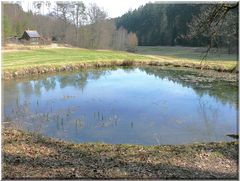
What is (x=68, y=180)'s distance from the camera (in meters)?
5.33

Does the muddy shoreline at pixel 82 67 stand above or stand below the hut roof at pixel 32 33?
below

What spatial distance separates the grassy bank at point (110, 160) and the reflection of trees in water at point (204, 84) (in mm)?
8512

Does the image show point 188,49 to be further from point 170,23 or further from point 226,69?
point 226,69

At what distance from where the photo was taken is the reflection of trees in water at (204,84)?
1738 cm

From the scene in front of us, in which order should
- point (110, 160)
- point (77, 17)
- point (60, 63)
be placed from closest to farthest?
1. point (110, 160)
2. point (60, 63)
3. point (77, 17)

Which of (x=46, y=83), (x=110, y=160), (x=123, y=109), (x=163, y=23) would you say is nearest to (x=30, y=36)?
(x=46, y=83)

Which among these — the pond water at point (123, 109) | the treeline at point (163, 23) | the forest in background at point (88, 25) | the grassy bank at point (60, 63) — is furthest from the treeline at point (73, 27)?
the pond water at point (123, 109)

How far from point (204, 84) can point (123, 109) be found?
8999 millimetres

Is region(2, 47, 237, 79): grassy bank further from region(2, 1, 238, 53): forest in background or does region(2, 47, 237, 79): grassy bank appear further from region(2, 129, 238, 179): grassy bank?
region(2, 129, 238, 179): grassy bank

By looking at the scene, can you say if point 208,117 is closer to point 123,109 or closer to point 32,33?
point 123,109

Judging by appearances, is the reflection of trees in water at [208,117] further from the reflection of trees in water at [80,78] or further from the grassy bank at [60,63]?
the grassy bank at [60,63]

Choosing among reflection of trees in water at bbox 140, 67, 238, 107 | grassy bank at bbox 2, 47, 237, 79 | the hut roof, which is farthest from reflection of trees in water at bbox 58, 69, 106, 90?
the hut roof

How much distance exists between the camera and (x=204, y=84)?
21219 mm

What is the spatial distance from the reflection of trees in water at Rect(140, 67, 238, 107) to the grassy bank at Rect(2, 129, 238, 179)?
8.51 m
